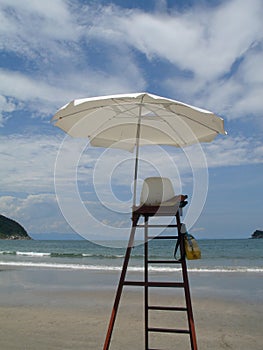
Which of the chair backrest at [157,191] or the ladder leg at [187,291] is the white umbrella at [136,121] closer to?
the chair backrest at [157,191]

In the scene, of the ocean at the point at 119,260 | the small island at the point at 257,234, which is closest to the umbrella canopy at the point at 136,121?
the ocean at the point at 119,260

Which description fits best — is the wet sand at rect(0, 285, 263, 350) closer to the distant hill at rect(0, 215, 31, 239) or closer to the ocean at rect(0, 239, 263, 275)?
the ocean at rect(0, 239, 263, 275)

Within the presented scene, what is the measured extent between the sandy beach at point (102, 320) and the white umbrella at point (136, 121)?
3.20 m

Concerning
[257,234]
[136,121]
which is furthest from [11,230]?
[136,121]

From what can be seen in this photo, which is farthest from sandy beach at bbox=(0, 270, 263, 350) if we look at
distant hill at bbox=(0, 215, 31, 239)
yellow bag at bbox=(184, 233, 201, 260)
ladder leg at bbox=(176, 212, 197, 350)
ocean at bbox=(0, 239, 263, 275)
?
distant hill at bbox=(0, 215, 31, 239)

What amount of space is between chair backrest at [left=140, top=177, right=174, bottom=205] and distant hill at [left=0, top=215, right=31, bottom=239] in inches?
4168

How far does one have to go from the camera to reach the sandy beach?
6.52m

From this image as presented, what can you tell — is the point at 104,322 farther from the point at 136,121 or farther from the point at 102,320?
the point at 136,121

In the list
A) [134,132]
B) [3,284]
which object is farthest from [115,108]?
[3,284]

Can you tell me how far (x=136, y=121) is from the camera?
5.38m

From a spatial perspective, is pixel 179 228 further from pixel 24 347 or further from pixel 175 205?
pixel 24 347

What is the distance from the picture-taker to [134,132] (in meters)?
5.70

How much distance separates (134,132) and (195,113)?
1.36 meters

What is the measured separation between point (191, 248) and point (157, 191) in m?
0.74
